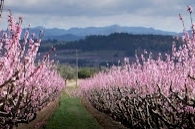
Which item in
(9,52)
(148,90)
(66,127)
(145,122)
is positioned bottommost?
(66,127)

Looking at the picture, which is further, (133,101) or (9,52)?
(133,101)

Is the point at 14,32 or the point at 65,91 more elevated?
the point at 14,32

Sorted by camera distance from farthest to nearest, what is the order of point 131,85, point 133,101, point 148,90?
point 131,85 < point 133,101 < point 148,90

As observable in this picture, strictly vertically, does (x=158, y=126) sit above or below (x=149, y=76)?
below

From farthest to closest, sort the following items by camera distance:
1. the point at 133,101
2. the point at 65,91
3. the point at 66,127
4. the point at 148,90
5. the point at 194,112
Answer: the point at 65,91
the point at 66,127
the point at 133,101
the point at 148,90
the point at 194,112

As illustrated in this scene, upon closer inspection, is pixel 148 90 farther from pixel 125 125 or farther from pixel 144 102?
pixel 125 125

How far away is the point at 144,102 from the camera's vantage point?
66.8 feet

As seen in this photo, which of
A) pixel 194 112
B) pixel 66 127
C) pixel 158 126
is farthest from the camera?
pixel 66 127

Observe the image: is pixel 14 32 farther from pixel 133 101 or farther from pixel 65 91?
pixel 65 91

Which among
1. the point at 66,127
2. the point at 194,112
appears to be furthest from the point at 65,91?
the point at 194,112

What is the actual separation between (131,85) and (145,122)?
17.4ft

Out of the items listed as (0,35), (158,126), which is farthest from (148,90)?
(0,35)

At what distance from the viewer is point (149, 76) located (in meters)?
19.9

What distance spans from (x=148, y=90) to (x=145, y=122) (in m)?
1.74
